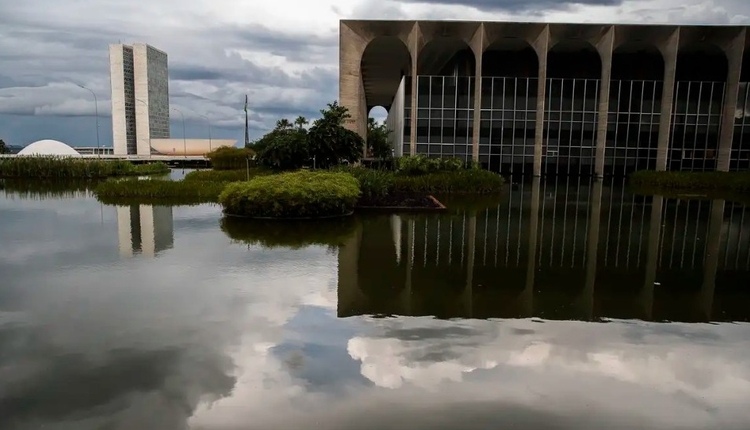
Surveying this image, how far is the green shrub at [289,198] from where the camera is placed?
1472 centimetres

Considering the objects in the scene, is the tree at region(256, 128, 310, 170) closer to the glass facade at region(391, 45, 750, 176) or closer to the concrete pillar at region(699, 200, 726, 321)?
the glass facade at region(391, 45, 750, 176)

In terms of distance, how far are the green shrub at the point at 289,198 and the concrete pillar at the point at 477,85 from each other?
20.9m

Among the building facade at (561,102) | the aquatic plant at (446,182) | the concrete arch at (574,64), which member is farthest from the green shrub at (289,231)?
the concrete arch at (574,64)

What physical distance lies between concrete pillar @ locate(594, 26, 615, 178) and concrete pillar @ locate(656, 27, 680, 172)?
3.67 metres

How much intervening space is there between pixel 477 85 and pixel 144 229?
27.0 metres

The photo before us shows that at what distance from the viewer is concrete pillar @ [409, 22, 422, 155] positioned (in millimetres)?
34281

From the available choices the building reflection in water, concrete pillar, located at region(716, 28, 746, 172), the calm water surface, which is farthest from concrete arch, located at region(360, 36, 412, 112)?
the calm water surface

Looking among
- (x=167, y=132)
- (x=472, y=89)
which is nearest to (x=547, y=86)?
(x=472, y=89)

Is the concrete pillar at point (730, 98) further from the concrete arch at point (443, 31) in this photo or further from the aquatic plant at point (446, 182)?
the aquatic plant at point (446, 182)

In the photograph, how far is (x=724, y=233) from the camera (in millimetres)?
13664

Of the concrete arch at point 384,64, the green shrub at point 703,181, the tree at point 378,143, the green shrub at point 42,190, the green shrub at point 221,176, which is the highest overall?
the concrete arch at point 384,64

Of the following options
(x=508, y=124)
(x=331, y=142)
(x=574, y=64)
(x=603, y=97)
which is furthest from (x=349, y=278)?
(x=574, y=64)

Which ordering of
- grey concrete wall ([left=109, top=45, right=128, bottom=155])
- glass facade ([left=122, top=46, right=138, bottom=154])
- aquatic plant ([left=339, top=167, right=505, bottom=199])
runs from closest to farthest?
aquatic plant ([left=339, top=167, right=505, bottom=199]) → grey concrete wall ([left=109, top=45, right=128, bottom=155]) → glass facade ([left=122, top=46, right=138, bottom=154])

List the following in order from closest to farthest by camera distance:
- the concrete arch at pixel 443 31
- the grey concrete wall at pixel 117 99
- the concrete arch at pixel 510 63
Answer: the concrete arch at pixel 443 31, the concrete arch at pixel 510 63, the grey concrete wall at pixel 117 99
